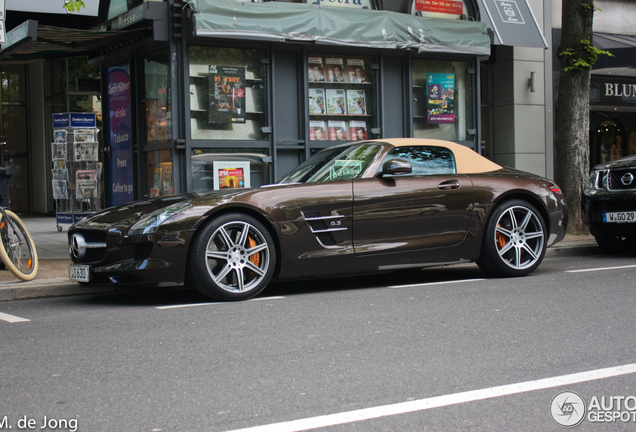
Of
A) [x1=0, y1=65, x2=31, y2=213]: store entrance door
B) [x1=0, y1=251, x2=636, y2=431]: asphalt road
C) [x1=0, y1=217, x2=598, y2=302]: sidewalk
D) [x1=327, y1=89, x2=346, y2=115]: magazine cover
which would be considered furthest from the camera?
[x1=0, y1=65, x2=31, y2=213]: store entrance door

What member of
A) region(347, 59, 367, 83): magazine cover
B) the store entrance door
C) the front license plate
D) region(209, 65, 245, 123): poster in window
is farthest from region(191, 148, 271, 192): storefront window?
the store entrance door

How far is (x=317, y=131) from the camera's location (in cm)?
1091

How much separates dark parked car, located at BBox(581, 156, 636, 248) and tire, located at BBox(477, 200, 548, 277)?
2.23 metres

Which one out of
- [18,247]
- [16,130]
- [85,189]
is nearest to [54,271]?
[18,247]

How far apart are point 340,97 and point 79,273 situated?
619 cm

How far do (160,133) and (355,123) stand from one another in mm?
3051

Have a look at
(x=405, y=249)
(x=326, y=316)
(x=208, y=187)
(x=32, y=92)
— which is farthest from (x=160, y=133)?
(x=32, y=92)

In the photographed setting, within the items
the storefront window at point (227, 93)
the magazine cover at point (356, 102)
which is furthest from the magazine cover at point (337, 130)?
the storefront window at point (227, 93)

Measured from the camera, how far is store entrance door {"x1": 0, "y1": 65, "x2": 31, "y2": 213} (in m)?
19.7

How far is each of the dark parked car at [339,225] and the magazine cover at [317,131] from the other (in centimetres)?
377

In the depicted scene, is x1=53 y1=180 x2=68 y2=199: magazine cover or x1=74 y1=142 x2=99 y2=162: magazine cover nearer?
x1=74 y1=142 x2=99 y2=162: magazine cover

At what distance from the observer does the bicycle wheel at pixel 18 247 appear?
6.96 meters

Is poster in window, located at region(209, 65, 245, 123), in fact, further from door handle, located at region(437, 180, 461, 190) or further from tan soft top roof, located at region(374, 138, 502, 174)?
door handle, located at region(437, 180, 461, 190)

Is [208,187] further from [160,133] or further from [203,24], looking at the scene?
[203,24]
